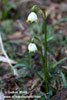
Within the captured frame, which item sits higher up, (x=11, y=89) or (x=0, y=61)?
(x=0, y=61)

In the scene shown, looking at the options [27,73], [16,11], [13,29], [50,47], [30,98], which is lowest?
[30,98]

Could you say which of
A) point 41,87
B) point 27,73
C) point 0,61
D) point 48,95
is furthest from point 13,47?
point 48,95

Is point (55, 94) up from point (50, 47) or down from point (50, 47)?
down

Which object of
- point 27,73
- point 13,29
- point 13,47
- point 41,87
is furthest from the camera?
point 13,29

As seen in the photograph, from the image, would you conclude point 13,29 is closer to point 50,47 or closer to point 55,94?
point 50,47

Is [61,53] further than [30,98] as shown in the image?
Yes

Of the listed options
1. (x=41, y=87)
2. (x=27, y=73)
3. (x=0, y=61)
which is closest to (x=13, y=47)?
(x=0, y=61)

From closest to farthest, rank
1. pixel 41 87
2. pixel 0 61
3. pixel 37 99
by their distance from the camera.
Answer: pixel 37 99, pixel 41 87, pixel 0 61

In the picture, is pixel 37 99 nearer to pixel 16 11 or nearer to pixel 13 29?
pixel 13 29

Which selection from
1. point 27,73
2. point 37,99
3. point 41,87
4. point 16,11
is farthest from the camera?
point 16,11
